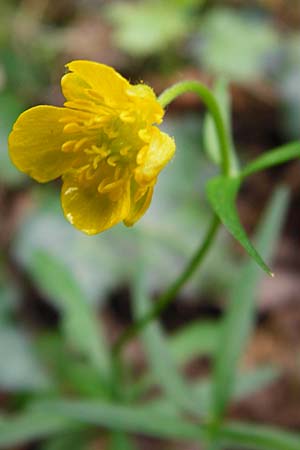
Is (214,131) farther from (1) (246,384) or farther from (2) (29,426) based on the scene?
(2) (29,426)

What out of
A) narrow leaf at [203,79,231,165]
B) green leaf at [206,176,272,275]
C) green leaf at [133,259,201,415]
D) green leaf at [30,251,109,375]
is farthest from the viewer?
green leaf at [30,251,109,375]

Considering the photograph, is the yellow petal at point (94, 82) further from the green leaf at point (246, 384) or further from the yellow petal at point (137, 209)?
the green leaf at point (246, 384)

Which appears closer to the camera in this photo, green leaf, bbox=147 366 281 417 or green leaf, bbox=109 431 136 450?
green leaf, bbox=109 431 136 450

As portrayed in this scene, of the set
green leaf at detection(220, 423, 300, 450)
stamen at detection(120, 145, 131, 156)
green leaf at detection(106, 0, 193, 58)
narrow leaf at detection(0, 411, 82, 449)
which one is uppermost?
green leaf at detection(106, 0, 193, 58)

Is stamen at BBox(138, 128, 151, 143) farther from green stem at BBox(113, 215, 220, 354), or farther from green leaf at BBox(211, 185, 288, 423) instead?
green leaf at BBox(211, 185, 288, 423)

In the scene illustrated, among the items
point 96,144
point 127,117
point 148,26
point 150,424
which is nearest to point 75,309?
point 150,424

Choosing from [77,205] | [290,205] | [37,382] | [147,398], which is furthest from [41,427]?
[290,205]

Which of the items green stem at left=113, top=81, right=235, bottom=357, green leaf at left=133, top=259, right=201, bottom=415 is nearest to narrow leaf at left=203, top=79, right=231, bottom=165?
green stem at left=113, top=81, right=235, bottom=357
